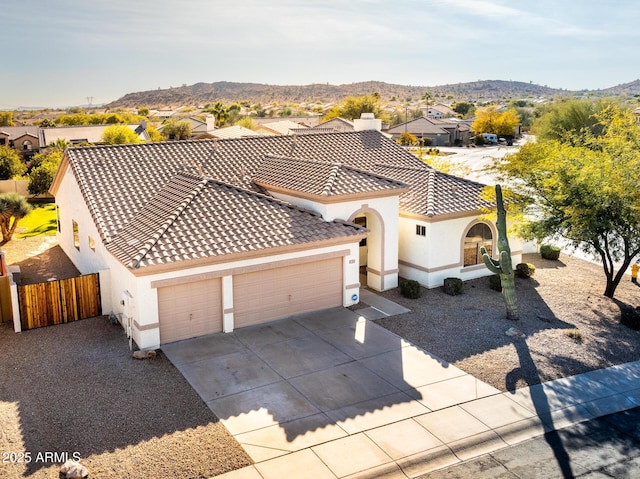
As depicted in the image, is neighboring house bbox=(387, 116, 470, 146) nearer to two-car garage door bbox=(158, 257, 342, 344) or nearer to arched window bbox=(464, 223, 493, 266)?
arched window bbox=(464, 223, 493, 266)

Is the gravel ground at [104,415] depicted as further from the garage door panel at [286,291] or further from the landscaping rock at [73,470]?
the garage door panel at [286,291]

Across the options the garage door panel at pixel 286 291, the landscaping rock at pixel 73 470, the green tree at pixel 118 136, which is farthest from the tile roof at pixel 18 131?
the landscaping rock at pixel 73 470

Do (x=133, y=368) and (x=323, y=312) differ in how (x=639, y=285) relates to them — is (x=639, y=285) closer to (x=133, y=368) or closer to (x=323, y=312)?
(x=323, y=312)

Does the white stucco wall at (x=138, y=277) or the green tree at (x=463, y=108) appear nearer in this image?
the white stucco wall at (x=138, y=277)

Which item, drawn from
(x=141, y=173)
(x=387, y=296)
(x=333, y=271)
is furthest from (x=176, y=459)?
(x=141, y=173)

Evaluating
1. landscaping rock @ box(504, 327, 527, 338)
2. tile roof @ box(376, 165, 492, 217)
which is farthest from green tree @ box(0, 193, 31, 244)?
landscaping rock @ box(504, 327, 527, 338)

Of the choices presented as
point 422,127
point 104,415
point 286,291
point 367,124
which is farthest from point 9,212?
point 422,127

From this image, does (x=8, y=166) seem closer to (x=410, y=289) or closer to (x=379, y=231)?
(x=379, y=231)
